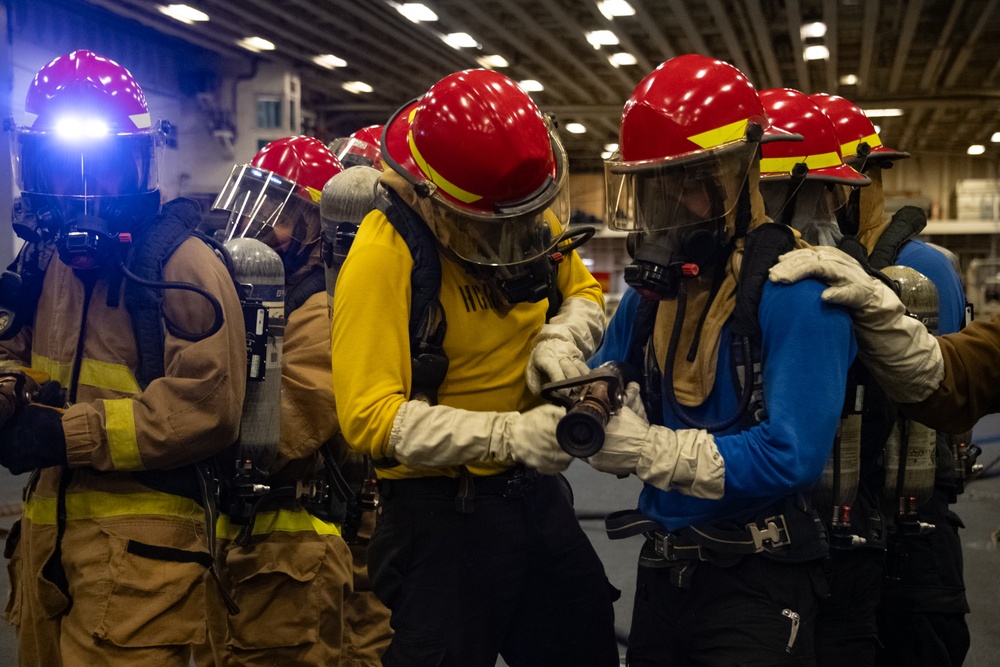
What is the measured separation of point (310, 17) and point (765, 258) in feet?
32.6

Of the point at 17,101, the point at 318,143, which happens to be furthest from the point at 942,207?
the point at 318,143

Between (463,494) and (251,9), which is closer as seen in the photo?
(463,494)

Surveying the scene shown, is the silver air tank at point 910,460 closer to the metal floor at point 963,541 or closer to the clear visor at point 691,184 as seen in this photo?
the metal floor at point 963,541

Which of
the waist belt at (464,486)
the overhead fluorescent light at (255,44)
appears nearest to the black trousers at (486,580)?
the waist belt at (464,486)

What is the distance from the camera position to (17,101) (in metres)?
9.36

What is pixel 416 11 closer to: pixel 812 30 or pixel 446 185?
pixel 812 30

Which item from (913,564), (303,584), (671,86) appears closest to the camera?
(671,86)

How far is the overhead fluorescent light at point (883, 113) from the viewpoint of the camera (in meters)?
14.4

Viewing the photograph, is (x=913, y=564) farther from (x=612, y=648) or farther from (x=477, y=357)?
(x=477, y=357)

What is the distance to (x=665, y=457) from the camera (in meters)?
1.78

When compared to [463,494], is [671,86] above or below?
above

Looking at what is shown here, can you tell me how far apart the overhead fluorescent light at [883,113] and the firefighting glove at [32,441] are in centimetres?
1408

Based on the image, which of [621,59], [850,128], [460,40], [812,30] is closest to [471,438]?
[850,128]

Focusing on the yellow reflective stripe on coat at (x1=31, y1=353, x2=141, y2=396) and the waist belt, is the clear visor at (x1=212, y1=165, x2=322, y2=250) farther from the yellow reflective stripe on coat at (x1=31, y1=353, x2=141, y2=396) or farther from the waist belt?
the waist belt
